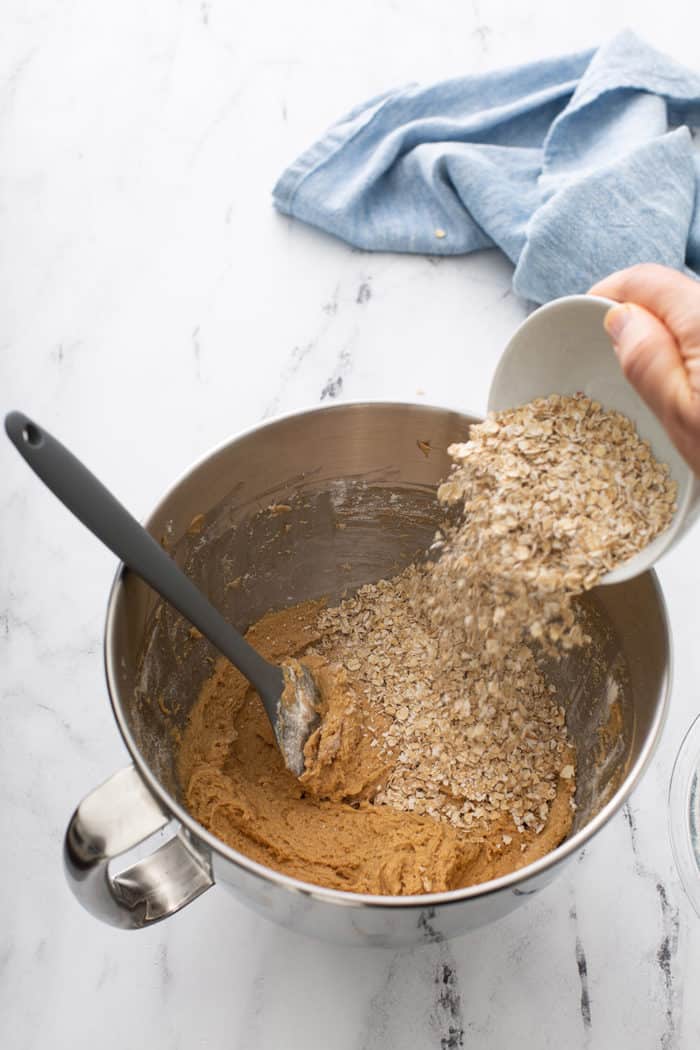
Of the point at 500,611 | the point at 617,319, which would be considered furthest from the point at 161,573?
the point at 617,319

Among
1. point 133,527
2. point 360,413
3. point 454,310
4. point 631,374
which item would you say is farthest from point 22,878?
point 454,310

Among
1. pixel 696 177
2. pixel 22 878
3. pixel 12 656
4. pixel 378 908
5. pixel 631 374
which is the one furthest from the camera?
pixel 696 177

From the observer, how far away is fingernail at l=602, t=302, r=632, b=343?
1.08 meters

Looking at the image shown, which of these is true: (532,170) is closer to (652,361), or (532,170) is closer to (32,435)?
(652,361)

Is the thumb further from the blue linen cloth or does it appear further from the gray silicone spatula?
the blue linen cloth

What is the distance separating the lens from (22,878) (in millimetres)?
1378

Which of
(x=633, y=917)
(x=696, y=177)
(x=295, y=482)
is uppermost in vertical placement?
(x=295, y=482)

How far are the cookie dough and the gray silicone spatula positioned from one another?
39 millimetres

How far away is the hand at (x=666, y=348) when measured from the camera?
1.03 m

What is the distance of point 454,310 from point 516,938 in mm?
1118

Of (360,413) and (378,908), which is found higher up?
(360,413)

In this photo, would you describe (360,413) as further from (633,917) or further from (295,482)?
(633,917)

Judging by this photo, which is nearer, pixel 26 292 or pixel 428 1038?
pixel 428 1038

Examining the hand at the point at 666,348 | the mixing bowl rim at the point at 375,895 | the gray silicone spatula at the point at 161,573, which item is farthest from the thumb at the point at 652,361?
the gray silicone spatula at the point at 161,573
